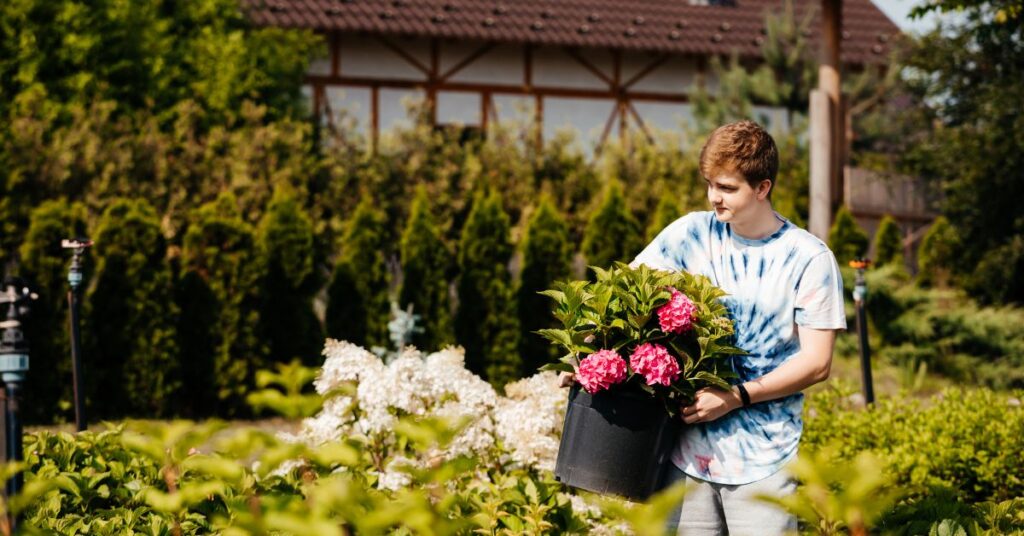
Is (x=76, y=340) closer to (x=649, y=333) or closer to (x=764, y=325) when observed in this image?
(x=649, y=333)

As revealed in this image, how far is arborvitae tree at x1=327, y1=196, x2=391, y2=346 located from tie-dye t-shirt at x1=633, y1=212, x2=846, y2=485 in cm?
763

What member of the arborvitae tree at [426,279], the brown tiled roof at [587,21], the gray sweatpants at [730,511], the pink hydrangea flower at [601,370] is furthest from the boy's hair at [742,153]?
the brown tiled roof at [587,21]

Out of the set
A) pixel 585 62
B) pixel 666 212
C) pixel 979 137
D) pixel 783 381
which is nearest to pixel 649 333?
pixel 783 381

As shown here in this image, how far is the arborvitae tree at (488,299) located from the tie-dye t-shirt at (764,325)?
781cm

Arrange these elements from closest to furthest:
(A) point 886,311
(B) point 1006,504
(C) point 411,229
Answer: (B) point 1006,504 → (C) point 411,229 → (A) point 886,311

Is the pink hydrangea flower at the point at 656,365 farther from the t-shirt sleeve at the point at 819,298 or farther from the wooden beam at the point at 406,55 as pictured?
the wooden beam at the point at 406,55

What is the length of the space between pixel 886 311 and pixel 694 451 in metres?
9.93

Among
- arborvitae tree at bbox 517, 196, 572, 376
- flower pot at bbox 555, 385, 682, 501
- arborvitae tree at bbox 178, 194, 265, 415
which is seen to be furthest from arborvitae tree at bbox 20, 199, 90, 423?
flower pot at bbox 555, 385, 682, 501

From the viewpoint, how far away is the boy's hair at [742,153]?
9.66 feet

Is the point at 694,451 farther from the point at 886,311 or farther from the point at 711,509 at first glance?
the point at 886,311

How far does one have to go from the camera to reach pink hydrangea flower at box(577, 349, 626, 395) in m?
3.01

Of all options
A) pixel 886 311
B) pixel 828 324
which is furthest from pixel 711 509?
pixel 886 311

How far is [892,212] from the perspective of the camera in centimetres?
1728

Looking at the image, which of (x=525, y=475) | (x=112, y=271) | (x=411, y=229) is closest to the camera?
(x=525, y=475)
